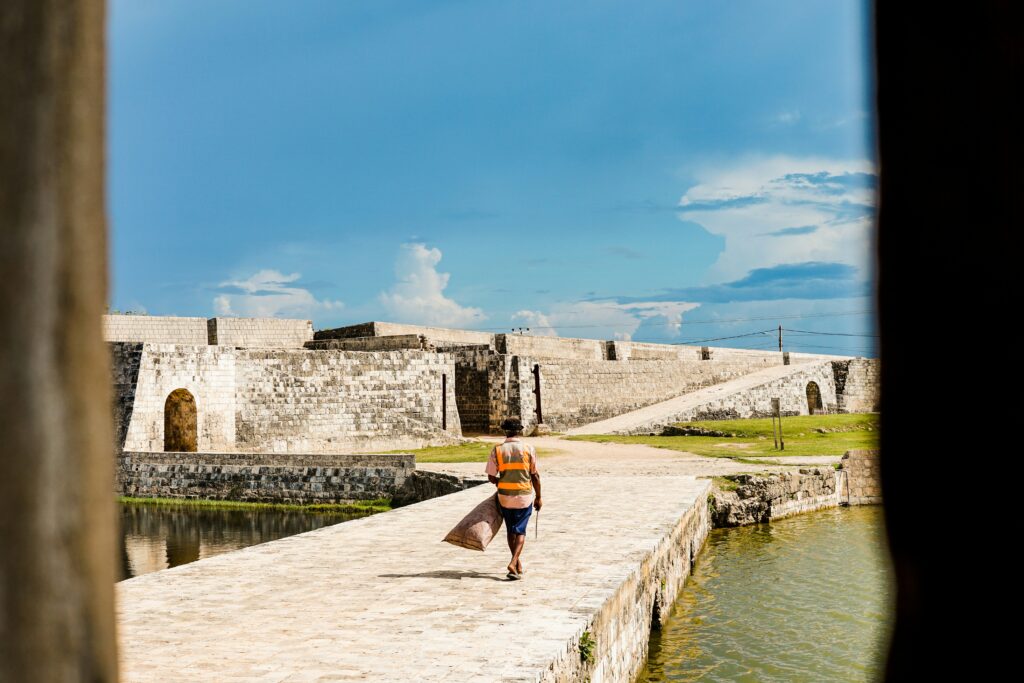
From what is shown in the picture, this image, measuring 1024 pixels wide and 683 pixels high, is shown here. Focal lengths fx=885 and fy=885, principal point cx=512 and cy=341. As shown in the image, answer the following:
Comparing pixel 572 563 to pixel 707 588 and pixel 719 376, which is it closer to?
pixel 707 588

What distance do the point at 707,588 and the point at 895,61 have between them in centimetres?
1066

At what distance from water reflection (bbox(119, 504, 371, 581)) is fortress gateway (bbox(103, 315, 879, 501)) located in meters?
0.99

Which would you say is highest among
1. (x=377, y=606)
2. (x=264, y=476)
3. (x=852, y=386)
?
(x=852, y=386)

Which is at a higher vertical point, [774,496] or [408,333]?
[408,333]

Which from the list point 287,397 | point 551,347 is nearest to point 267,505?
point 287,397

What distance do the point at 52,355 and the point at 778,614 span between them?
31.9ft

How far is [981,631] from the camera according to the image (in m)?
1.05

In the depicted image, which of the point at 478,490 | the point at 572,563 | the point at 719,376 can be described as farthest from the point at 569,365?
the point at 572,563

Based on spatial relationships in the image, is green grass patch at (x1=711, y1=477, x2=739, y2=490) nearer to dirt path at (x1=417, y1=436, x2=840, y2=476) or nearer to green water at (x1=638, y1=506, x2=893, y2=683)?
dirt path at (x1=417, y1=436, x2=840, y2=476)

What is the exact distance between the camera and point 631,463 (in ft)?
63.9

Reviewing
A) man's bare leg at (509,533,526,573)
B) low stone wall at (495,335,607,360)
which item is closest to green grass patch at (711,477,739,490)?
man's bare leg at (509,533,526,573)

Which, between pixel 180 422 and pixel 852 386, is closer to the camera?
pixel 180 422

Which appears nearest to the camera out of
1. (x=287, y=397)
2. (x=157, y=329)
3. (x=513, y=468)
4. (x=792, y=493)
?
(x=513, y=468)

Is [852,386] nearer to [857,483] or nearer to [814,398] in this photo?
[814,398]
